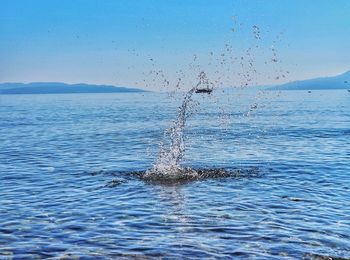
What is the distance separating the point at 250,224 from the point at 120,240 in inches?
196

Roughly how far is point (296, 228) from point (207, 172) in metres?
13.2

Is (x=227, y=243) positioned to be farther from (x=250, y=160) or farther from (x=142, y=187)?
(x=250, y=160)

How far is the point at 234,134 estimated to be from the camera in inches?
2359

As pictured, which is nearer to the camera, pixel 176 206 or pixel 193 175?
pixel 176 206

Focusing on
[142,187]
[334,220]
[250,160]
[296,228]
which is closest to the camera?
[296,228]

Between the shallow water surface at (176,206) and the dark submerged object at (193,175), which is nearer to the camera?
the shallow water surface at (176,206)

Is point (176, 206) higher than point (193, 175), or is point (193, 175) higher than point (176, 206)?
point (176, 206)

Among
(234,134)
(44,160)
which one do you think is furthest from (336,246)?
(234,134)

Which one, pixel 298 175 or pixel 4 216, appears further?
pixel 298 175

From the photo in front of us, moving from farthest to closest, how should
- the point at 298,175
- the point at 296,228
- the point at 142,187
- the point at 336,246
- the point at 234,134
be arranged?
1. the point at 234,134
2. the point at 298,175
3. the point at 142,187
4. the point at 296,228
5. the point at 336,246

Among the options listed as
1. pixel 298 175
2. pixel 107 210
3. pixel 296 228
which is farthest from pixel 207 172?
pixel 296 228

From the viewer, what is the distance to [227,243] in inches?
629

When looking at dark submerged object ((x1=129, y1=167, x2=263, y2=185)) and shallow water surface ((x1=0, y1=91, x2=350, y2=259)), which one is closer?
shallow water surface ((x1=0, y1=91, x2=350, y2=259))

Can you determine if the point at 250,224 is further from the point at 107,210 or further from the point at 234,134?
the point at 234,134
